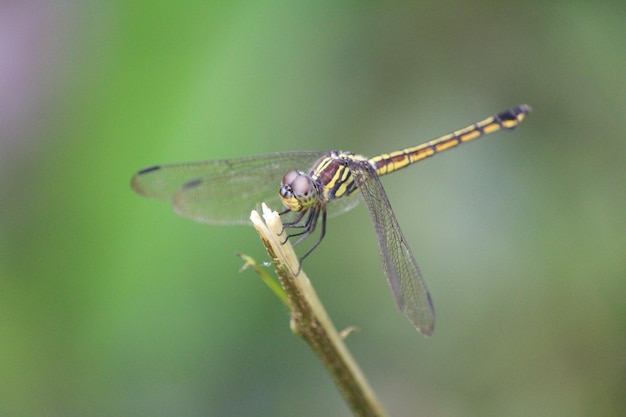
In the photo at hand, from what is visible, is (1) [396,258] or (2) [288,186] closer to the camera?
(1) [396,258]

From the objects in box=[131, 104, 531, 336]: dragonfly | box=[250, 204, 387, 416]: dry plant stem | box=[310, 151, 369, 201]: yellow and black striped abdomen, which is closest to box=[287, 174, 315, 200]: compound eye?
box=[131, 104, 531, 336]: dragonfly

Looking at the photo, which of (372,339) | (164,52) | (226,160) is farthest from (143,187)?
(372,339)

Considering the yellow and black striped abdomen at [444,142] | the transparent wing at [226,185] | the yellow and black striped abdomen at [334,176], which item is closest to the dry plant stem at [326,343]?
A: the yellow and black striped abdomen at [334,176]

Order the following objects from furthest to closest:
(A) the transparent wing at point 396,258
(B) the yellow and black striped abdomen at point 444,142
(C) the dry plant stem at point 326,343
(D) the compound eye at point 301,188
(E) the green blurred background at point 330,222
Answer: (B) the yellow and black striped abdomen at point 444,142
(E) the green blurred background at point 330,222
(D) the compound eye at point 301,188
(A) the transparent wing at point 396,258
(C) the dry plant stem at point 326,343

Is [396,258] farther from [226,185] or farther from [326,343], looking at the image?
[226,185]

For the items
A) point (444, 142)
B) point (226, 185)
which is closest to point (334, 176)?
point (226, 185)

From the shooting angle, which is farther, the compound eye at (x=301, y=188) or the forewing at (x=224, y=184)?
the forewing at (x=224, y=184)

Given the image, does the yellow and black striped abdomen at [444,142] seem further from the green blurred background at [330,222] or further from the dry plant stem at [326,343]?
the dry plant stem at [326,343]

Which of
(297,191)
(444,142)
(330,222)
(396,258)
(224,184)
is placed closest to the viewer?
(396,258)
